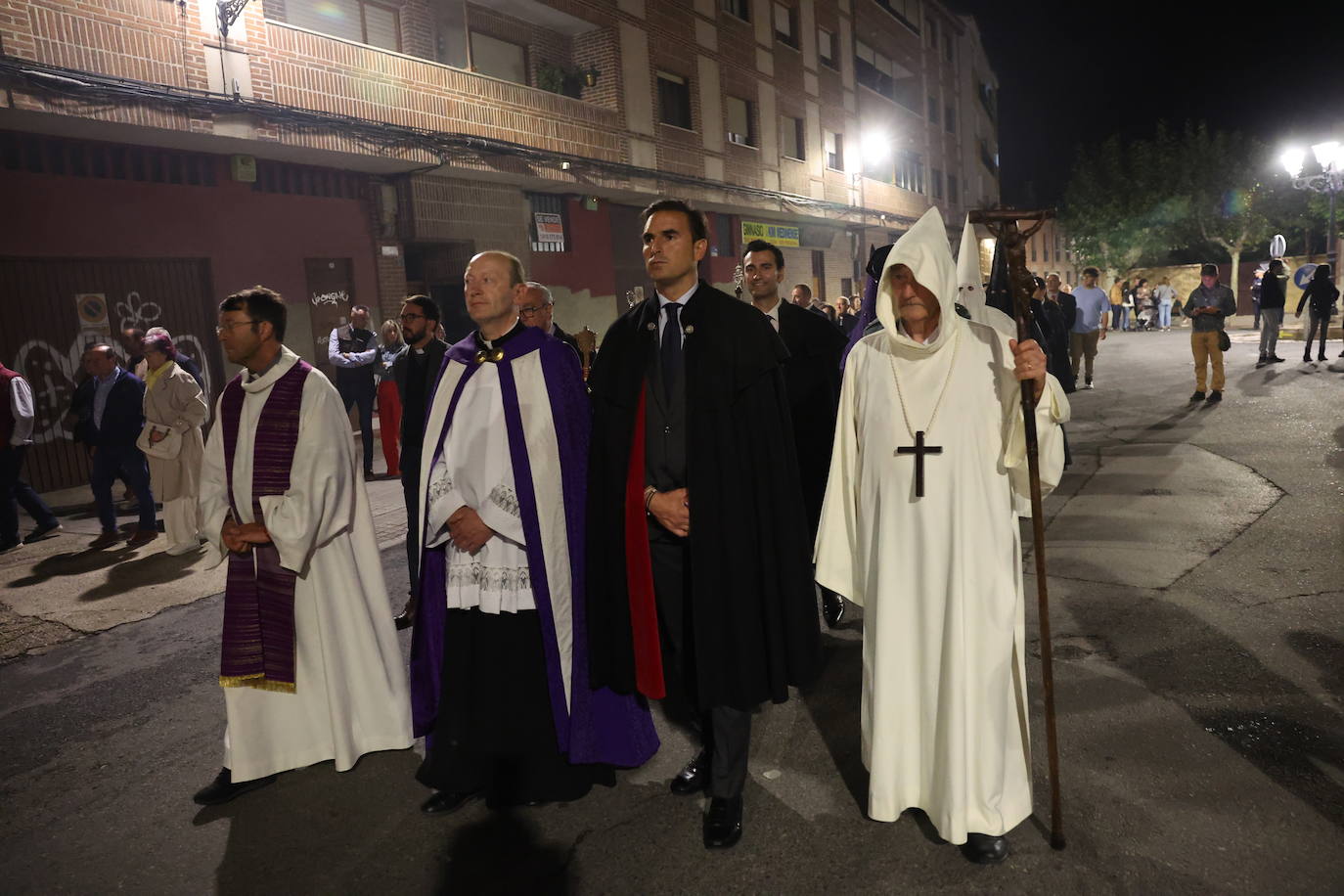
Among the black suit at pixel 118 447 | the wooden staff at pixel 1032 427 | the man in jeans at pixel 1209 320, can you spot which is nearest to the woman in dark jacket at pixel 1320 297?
the man in jeans at pixel 1209 320

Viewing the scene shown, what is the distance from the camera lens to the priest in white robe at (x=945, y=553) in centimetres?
288

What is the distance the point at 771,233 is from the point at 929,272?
74.1ft

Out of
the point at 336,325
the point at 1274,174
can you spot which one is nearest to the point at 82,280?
the point at 336,325

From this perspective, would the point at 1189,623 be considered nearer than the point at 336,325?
Yes

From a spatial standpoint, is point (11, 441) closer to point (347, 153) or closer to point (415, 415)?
point (415, 415)

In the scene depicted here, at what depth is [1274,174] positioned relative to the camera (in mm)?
42906

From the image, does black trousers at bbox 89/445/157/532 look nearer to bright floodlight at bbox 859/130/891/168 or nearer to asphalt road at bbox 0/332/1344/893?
asphalt road at bbox 0/332/1344/893

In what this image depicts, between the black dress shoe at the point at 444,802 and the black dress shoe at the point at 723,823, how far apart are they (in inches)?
38.5

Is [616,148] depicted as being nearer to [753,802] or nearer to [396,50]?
[396,50]

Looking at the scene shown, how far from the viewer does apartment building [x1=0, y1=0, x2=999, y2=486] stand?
419 inches

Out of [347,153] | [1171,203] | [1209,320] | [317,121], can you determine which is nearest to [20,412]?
[317,121]

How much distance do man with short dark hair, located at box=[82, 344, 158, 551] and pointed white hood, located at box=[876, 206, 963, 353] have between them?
7.83 m

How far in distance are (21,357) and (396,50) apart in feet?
23.4

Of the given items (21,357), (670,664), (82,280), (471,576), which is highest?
(82,280)
